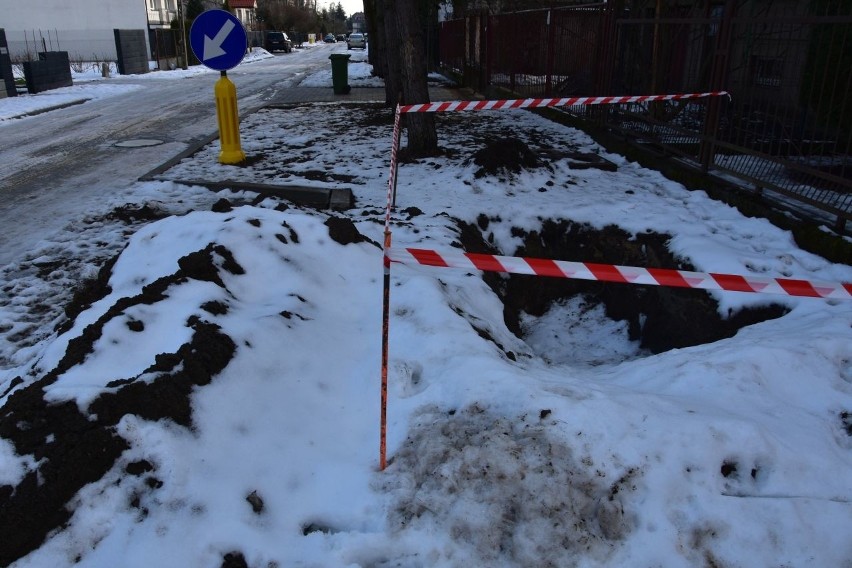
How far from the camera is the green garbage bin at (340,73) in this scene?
61.1 ft

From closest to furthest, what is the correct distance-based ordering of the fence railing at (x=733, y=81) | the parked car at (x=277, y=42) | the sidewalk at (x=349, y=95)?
the fence railing at (x=733, y=81)
the sidewalk at (x=349, y=95)
the parked car at (x=277, y=42)

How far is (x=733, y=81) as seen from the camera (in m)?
7.25

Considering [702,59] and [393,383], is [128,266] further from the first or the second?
[702,59]

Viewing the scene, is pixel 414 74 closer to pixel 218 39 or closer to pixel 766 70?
pixel 218 39

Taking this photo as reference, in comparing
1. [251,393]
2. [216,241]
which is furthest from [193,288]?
[251,393]

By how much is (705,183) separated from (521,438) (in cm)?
Answer: 550

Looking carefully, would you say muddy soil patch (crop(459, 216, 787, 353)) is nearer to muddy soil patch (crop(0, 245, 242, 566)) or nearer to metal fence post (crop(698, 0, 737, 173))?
metal fence post (crop(698, 0, 737, 173))

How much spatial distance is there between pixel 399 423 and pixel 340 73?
1722 centimetres

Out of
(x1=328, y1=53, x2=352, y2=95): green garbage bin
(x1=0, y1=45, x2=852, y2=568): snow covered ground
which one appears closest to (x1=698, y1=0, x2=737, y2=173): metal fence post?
(x1=0, y1=45, x2=852, y2=568): snow covered ground

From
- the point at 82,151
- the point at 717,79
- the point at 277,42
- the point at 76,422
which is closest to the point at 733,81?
the point at 717,79

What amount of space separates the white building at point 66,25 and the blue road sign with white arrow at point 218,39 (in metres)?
37.9

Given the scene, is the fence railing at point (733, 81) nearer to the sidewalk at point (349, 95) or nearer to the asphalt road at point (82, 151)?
the sidewalk at point (349, 95)

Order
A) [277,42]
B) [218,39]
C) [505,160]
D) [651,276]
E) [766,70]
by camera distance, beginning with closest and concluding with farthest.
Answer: [651,276] → [766,70] → [505,160] → [218,39] → [277,42]

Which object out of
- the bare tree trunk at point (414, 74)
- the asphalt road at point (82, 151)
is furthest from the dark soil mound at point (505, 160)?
the asphalt road at point (82, 151)
